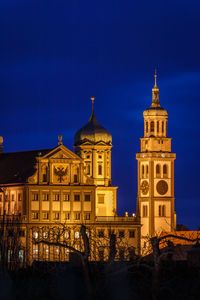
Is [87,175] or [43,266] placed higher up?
[87,175]

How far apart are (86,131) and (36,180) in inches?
980

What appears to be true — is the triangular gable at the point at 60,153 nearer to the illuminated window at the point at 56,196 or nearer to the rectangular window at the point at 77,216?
the illuminated window at the point at 56,196

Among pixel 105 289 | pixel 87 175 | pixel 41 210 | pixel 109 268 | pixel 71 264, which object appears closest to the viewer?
pixel 105 289

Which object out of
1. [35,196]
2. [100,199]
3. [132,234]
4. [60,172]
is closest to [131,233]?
[132,234]

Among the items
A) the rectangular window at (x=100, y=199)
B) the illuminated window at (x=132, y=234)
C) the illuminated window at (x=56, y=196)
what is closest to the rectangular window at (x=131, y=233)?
the illuminated window at (x=132, y=234)

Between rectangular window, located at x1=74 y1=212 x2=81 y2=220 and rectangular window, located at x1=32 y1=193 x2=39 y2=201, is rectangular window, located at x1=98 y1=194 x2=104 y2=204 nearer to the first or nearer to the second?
rectangular window, located at x1=74 y1=212 x2=81 y2=220

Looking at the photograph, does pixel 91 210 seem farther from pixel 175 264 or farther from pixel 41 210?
pixel 175 264

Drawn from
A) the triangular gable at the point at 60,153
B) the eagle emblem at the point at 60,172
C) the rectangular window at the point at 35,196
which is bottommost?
the rectangular window at the point at 35,196

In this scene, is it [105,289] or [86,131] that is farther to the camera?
[86,131]

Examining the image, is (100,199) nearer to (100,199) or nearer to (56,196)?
(100,199)

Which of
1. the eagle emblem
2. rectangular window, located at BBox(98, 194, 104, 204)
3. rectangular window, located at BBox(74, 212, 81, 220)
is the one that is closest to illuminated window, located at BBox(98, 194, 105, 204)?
rectangular window, located at BBox(98, 194, 104, 204)

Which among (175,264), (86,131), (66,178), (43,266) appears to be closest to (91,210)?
(66,178)

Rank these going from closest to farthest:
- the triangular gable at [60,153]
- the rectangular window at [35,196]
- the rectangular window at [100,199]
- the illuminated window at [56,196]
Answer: the triangular gable at [60,153] < the rectangular window at [35,196] < the illuminated window at [56,196] < the rectangular window at [100,199]

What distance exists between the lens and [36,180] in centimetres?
17675
